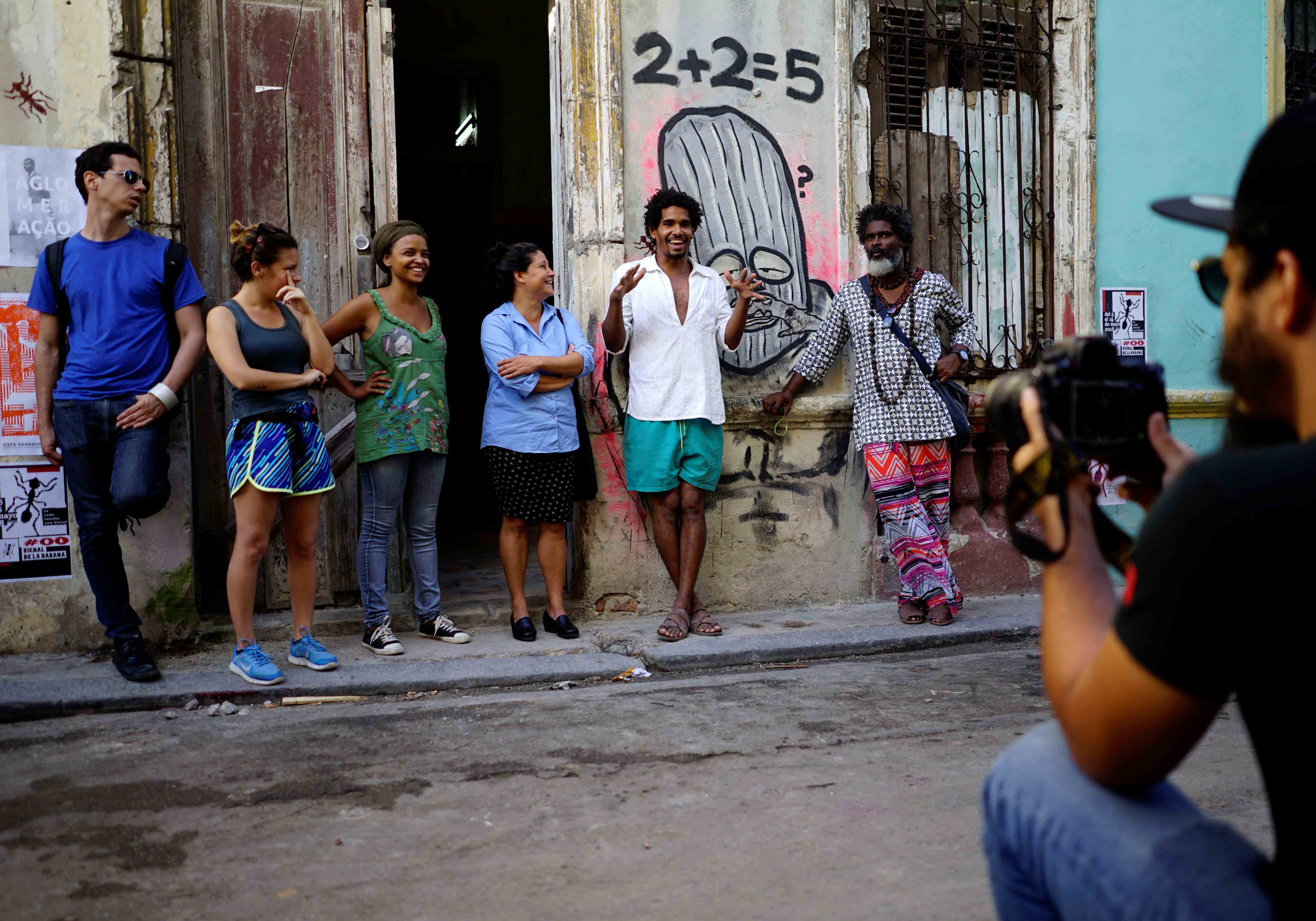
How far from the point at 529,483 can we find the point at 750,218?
1997 millimetres

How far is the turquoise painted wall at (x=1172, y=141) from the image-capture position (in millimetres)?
7000

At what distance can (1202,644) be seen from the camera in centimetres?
118

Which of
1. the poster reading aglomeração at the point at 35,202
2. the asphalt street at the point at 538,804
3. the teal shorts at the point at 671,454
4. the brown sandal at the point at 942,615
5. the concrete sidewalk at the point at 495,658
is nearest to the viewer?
the asphalt street at the point at 538,804

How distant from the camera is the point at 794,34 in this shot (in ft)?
20.6

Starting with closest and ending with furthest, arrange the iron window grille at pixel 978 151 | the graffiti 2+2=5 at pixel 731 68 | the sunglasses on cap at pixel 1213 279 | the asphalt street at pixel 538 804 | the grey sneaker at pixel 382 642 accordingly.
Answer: the sunglasses on cap at pixel 1213 279 < the asphalt street at pixel 538 804 < the grey sneaker at pixel 382 642 < the graffiti 2+2=5 at pixel 731 68 < the iron window grille at pixel 978 151

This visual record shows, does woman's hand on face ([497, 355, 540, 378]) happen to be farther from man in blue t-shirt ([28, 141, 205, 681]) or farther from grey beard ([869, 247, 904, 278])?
grey beard ([869, 247, 904, 278])

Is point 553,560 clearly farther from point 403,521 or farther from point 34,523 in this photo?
point 34,523

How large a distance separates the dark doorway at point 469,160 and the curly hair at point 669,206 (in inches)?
158

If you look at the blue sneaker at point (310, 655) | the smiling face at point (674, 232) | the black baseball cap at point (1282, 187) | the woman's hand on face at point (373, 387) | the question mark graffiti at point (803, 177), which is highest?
the question mark graffiti at point (803, 177)

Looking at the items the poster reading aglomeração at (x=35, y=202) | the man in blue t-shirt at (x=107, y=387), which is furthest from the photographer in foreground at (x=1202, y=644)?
the poster reading aglomeração at (x=35, y=202)

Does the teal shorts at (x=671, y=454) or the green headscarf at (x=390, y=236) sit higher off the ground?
the green headscarf at (x=390, y=236)

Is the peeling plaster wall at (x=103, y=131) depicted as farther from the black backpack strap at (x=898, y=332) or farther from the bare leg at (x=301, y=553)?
the black backpack strap at (x=898, y=332)

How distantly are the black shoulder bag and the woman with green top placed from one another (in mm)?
2246

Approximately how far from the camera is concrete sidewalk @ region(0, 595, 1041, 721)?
443 centimetres
